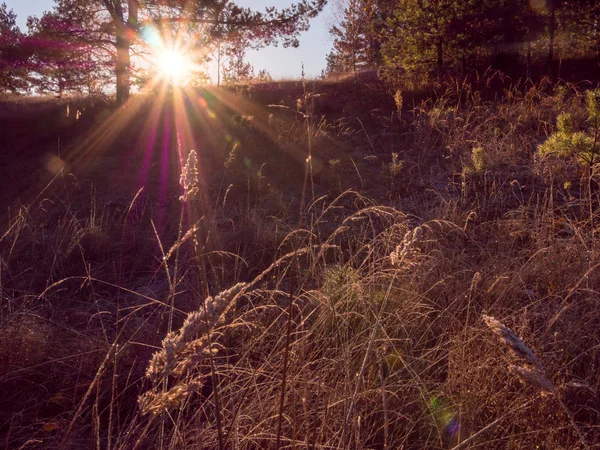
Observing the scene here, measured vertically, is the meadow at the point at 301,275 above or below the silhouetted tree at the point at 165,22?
below

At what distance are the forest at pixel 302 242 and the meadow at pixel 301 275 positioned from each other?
0.02 m

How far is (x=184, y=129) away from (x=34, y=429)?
5.91m

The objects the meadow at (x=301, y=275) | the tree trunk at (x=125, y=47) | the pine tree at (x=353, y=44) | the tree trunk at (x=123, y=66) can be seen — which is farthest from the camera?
the pine tree at (x=353, y=44)

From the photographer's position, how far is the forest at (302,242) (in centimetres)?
169

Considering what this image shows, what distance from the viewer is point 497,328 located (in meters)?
0.85

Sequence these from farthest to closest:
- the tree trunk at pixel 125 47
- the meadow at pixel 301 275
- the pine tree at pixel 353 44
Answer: the pine tree at pixel 353 44 → the tree trunk at pixel 125 47 → the meadow at pixel 301 275

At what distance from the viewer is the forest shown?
1686 millimetres

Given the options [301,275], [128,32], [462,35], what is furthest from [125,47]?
[301,275]

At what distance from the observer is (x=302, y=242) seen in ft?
12.5

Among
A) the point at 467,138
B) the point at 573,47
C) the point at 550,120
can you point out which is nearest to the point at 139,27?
the point at 467,138

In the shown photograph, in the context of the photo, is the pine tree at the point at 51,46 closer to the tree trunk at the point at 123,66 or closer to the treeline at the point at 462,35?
the tree trunk at the point at 123,66

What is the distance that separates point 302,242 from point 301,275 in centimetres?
57

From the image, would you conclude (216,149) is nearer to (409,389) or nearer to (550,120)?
(550,120)

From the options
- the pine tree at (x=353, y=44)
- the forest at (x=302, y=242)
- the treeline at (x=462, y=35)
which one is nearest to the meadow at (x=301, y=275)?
the forest at (x=302, y=242)
